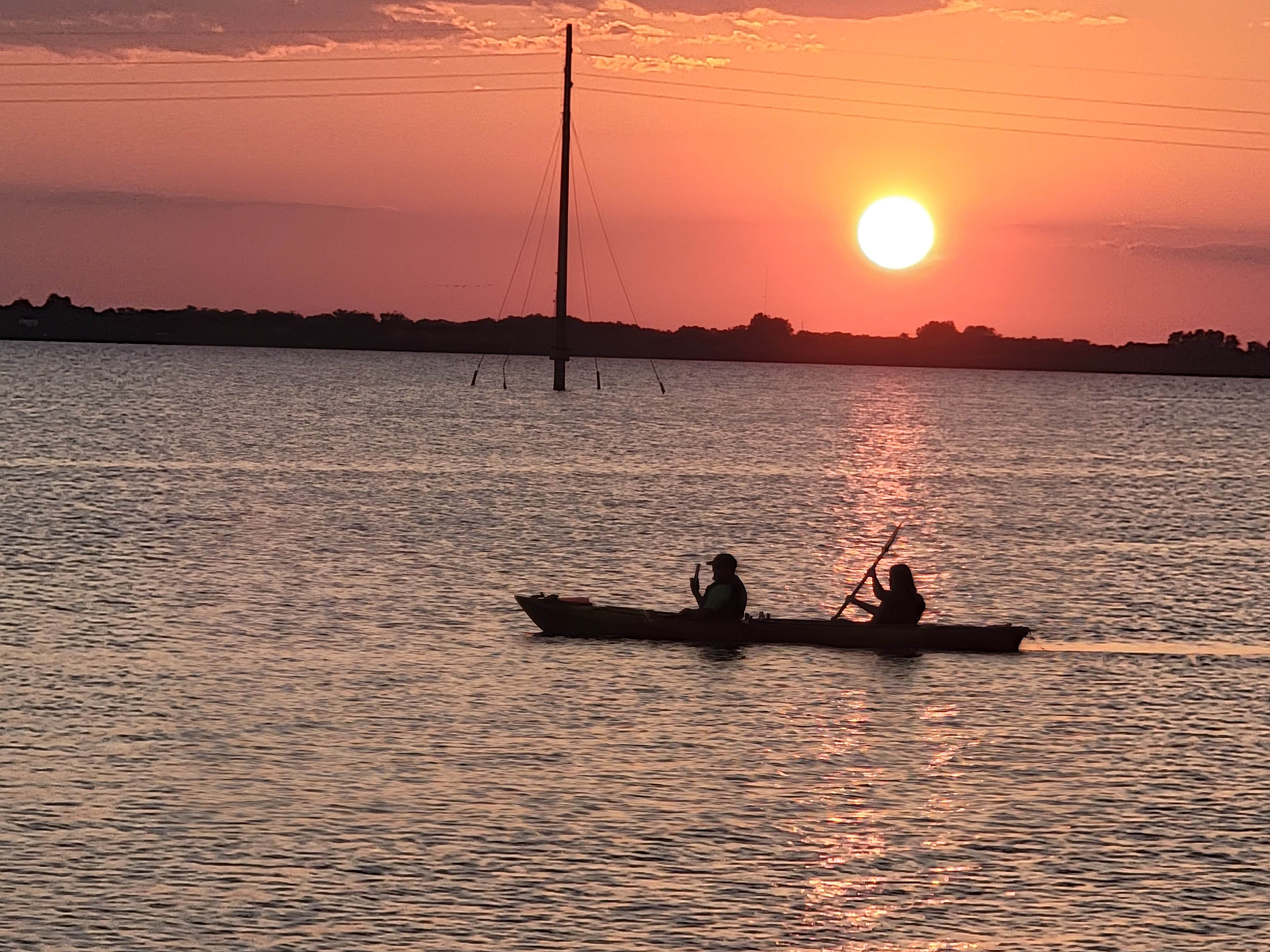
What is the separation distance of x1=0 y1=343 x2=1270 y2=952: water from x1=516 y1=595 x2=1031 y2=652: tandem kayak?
45 centimetres

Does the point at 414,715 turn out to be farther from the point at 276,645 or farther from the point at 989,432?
the point at 989,432

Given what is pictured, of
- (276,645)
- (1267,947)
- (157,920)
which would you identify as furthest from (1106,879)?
(276,645)

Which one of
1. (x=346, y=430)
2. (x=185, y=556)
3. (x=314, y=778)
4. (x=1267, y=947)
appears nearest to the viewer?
(x=1267, y=947)

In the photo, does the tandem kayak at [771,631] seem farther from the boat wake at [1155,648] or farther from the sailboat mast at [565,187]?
the sailboat mast at [565,187]

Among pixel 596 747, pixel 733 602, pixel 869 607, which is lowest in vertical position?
pixel 596 747

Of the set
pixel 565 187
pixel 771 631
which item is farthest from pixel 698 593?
pixel 565 187

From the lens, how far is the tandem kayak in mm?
33375

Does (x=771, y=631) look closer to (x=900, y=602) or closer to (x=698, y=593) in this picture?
(x=698, y=593)

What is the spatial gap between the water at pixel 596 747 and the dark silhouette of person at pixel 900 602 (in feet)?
2.68

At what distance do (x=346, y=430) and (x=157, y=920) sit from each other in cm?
11275

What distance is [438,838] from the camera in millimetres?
20312

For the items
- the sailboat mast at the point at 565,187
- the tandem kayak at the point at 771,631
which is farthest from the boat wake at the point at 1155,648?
the sailboat mast at the point at 565,187

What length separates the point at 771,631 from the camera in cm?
3353

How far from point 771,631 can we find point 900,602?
246cm
